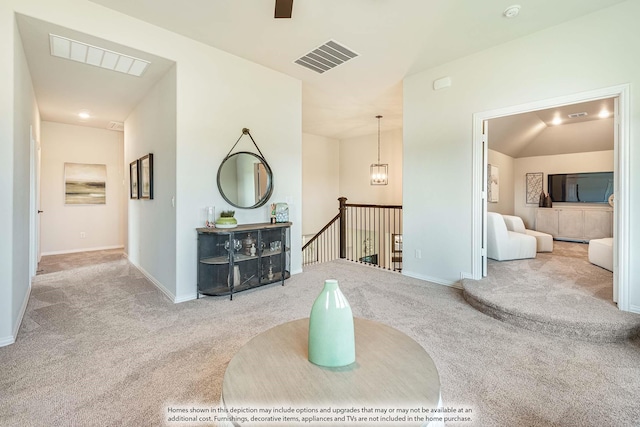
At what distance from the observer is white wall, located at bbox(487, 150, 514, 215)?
276 inches

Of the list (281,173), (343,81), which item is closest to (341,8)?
(343,81)

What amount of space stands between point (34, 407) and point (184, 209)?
2.11m

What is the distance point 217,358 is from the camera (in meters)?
2.16

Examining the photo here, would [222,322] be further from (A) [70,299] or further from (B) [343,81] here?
(B) [343,81]

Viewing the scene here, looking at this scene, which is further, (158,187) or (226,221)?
(158,187)

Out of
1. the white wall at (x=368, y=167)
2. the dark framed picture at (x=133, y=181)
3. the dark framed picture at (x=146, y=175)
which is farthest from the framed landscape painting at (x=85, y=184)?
the white wall at (x=368, y=167)

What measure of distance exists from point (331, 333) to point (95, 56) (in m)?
3.95

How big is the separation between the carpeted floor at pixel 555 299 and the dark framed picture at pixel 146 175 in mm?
4455

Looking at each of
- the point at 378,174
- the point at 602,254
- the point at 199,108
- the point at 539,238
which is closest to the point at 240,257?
the point at 199,108

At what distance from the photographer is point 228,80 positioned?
369 cm

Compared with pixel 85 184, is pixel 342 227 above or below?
below

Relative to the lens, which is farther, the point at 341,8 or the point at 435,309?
the point at 435,309

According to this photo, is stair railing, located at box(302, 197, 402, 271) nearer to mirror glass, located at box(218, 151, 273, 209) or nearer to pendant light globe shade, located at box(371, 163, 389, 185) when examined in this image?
pendant light globe shade, located at box(371, 163, 389, 185)

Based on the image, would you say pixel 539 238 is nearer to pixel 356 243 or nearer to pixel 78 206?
pixel 356 243
